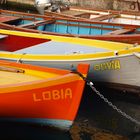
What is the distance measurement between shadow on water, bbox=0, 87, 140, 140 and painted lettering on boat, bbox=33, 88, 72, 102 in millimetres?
866

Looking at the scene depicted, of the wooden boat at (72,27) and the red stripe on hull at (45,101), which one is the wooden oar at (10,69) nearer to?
the red stripe on hull at (45,101)

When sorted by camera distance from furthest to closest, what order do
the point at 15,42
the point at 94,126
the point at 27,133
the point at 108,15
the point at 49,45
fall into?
the point at 108,15, the point at 15,42, the point at 49,45, the point at 94,126, the point at 27,133

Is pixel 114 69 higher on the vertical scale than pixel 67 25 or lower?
lower

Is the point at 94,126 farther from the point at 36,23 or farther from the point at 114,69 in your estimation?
the point at 36,23

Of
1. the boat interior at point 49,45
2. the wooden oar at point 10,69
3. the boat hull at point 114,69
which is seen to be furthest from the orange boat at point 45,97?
the boat interior at point 49,45

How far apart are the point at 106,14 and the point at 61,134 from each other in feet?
23.6

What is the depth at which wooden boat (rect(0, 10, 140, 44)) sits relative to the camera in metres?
10.6

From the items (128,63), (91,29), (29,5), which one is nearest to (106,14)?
(91,29)

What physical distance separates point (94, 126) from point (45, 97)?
1590 millimetres

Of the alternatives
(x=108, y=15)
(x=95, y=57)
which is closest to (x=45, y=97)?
(x=95, y=57)

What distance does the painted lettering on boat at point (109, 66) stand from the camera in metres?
9.12

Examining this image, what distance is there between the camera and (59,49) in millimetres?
9859

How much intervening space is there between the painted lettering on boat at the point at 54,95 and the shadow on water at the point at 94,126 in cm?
87

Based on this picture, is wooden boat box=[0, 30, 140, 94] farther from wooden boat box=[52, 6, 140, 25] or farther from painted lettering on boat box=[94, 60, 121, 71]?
wooden boat box=[52, 6, 140, 25]
